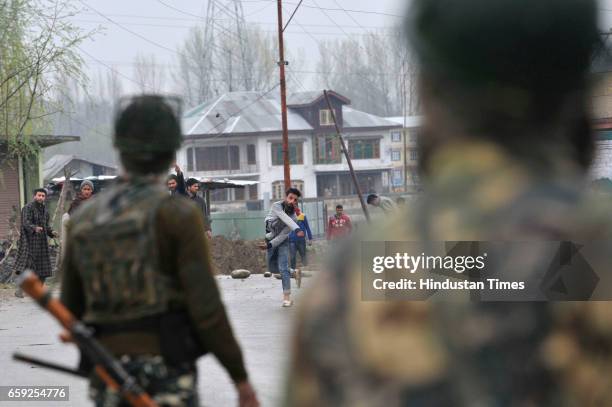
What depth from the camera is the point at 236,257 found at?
1134 inches

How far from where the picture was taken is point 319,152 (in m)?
82.4

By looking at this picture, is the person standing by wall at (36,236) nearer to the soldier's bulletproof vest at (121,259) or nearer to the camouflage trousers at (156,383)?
the soldier's bulletproof vest at (121,259)

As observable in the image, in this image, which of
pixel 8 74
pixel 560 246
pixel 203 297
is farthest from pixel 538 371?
pixel 8 74

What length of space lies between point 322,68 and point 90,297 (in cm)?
13009

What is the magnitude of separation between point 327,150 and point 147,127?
79.0 meters

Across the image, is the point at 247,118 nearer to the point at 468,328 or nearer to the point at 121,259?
the point at 121,259

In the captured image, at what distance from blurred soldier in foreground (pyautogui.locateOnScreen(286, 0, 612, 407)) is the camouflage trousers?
1873 mm

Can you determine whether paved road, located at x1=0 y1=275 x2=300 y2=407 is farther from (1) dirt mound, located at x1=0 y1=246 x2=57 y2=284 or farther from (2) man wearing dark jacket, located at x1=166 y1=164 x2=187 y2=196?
(1) dirt mound, located at x1=0 y1=246 x2=57 y2=284

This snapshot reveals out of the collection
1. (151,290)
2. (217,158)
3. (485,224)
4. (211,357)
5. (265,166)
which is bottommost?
(211,357)

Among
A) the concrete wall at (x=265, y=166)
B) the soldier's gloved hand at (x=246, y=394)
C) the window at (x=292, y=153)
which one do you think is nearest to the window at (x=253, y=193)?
the concrete wall at (x=265, y=166)

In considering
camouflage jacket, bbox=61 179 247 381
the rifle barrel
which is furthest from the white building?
camouflage jacket, bbox=61 179 247 381

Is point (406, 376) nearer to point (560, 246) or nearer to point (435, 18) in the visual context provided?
point (560, 246)

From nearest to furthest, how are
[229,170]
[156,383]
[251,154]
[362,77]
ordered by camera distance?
[156,383], [251,154], [229,170], [362,77]

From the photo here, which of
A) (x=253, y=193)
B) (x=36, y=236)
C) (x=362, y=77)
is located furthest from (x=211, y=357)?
(x=362, y=77)
